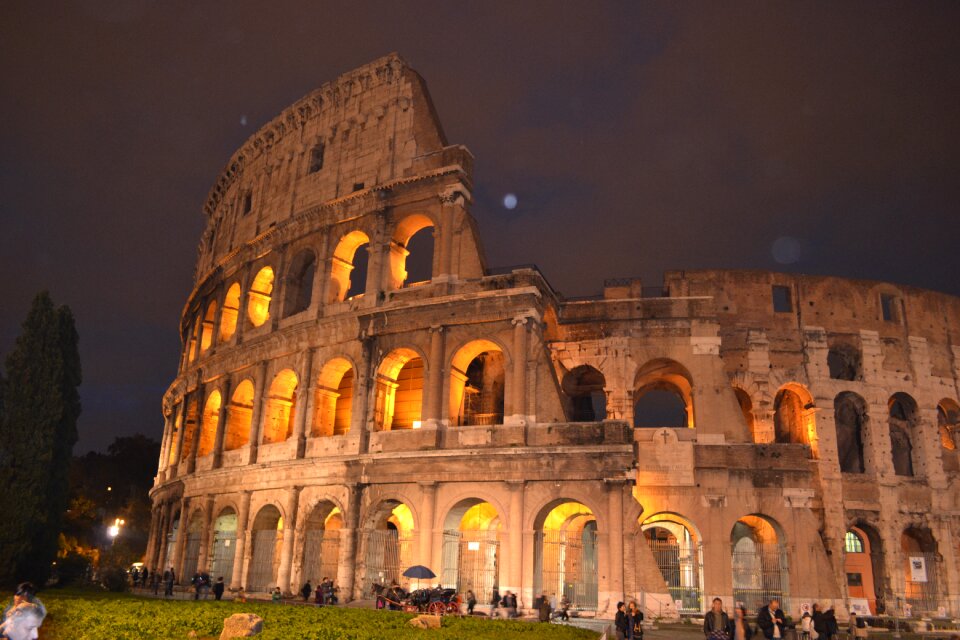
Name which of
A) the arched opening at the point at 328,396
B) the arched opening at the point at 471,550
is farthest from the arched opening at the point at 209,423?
the arched opening at the point at 471,550

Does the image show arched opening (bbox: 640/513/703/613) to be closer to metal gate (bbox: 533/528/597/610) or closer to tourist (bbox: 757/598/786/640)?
metal gate (bbox: 533/528/597/610)

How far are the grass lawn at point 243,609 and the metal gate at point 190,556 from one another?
1318 centimetres

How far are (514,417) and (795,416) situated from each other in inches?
452

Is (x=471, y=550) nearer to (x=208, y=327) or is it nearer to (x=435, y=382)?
(x=435, y=382)

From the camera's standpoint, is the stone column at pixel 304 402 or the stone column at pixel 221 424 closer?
the stone column at pixel 304 402

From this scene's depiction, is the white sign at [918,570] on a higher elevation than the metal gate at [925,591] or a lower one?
higher

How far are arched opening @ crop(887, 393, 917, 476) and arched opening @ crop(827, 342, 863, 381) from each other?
1.45 meters

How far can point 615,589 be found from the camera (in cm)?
1697

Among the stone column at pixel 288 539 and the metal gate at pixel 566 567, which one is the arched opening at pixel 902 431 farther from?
the stone column at pixel 288 539

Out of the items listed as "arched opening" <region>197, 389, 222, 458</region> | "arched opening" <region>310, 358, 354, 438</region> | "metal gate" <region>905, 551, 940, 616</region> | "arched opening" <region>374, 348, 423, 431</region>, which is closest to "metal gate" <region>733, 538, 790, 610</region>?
"metal gate" <region>905, 551, 940, 616</region>

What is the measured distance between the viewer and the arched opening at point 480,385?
67.0 feet

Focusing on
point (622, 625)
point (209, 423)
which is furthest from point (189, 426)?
point (622, 625)

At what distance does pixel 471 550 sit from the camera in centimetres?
1962

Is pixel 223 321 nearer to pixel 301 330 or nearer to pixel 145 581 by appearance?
pixel 301 330
